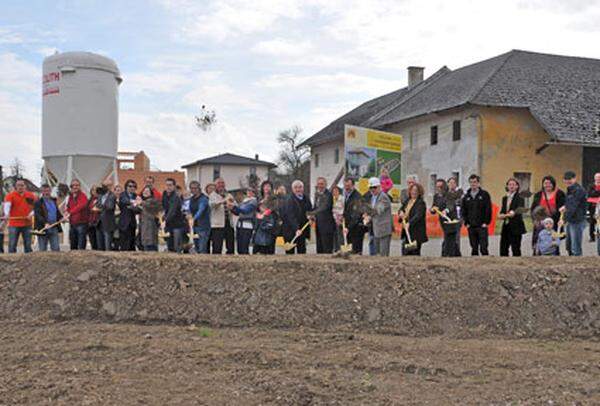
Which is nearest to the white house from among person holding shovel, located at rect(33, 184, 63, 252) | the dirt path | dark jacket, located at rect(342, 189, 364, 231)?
person holding shovel, located at rect(33, 184, 63, 252)

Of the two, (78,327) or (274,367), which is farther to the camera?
(78,327)

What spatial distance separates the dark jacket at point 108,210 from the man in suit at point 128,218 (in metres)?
0.12

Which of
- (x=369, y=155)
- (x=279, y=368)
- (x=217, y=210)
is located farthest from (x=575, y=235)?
(x=369, y=155)

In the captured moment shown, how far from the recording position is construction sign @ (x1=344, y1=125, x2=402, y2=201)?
2030 cm

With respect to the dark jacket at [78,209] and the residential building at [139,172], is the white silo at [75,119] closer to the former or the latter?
the dark jacket at [78,209]

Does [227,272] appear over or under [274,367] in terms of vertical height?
over

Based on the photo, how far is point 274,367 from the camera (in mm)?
5652

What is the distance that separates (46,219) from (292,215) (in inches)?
179

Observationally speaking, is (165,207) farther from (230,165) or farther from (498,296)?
(230,165)

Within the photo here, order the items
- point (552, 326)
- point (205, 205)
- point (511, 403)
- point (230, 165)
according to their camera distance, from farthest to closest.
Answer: point (230, 165), point (205, 205), point (552, 326), point (511, 403)

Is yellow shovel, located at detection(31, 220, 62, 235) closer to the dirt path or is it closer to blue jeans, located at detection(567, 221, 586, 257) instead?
the dirt path

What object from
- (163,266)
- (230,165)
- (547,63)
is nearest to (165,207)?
(163,266)

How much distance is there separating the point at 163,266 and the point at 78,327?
1192 millimetres

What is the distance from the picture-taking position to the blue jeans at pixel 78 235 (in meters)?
11.5
